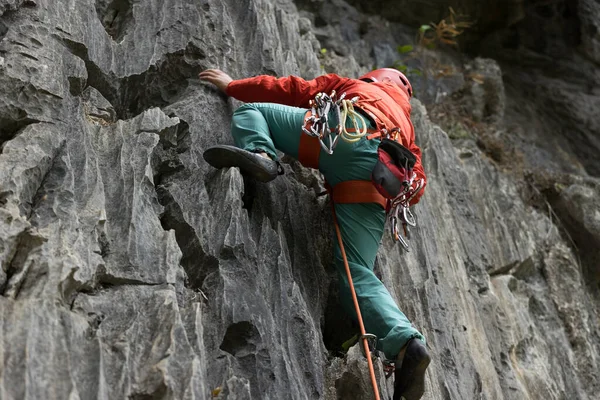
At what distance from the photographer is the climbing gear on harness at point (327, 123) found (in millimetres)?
5145

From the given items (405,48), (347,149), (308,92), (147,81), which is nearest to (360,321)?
(347,149)

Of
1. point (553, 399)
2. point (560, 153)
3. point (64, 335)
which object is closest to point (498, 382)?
point (553, 399)

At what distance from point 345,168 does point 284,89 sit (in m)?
0.88

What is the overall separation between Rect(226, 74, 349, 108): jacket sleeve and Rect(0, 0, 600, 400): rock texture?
0.98 ft

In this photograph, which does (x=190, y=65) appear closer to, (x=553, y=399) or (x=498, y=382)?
(x=498, y=382)

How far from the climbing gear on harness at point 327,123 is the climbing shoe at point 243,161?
0.35 m

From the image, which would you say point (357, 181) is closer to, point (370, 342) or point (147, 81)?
point (370, 342)

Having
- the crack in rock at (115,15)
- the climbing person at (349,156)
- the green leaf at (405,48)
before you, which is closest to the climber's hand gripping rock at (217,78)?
the climbing person at (349,156)

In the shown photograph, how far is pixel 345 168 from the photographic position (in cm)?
531

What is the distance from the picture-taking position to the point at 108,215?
4582mm

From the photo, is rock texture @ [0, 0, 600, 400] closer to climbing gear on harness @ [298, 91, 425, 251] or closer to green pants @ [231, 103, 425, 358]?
green pants @ [231, 103, 425, 358]

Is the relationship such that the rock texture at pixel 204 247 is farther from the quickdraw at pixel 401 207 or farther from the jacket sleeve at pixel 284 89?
the quickdraw at pixel 401 207

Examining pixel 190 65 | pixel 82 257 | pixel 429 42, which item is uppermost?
pixel 429 42

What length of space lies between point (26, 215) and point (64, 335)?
0.88 meters
